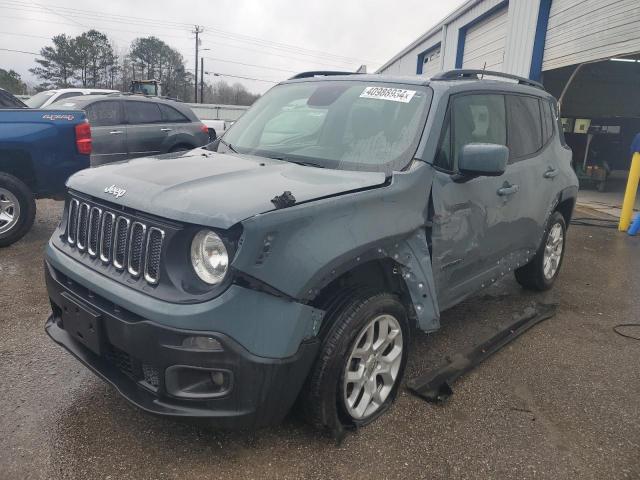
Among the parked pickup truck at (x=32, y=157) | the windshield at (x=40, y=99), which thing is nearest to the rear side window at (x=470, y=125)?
the parked pickup truck at (x=32, y=157)

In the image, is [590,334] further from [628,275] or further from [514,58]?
[514,58]

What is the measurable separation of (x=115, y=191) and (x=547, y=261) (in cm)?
408

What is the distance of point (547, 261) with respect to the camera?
488cm

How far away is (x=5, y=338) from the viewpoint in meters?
3.51

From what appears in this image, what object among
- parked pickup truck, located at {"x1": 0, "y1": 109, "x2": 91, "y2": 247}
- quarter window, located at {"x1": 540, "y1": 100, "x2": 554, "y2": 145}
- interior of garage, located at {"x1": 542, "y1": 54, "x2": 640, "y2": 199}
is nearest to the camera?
quarter window, located at {"x1": 540, "y1": 100, "x2": 554, "y2": 145}

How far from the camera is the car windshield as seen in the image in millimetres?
2947

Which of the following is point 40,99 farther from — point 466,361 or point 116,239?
point 466,361

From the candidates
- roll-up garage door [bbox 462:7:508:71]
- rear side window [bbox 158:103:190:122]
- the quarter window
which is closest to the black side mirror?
the quarter window

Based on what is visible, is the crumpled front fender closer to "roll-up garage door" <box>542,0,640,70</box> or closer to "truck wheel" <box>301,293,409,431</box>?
"truck wheel" <box>301,293,409,431</box>

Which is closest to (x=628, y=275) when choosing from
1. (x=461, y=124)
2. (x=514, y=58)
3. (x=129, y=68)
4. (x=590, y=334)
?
(x=590, y=334)

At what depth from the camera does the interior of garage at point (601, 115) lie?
13203mm

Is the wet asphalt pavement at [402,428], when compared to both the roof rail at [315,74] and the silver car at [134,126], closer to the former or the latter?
the roof rail at [315,74]

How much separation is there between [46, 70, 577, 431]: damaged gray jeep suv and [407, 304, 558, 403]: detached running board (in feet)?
0.97

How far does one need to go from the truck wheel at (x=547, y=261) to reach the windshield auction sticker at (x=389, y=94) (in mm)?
2220
